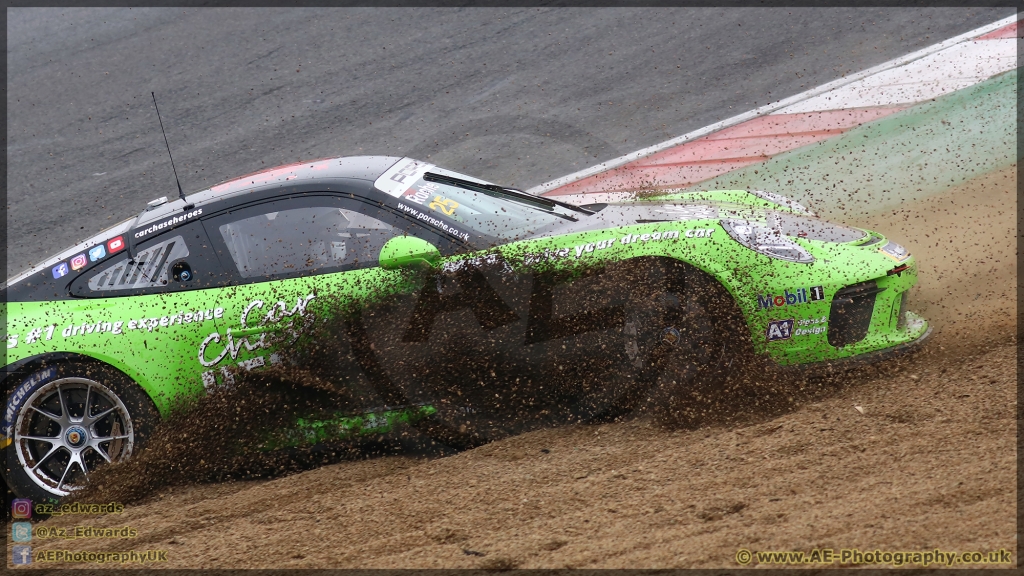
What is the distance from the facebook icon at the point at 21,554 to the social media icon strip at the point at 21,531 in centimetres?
11

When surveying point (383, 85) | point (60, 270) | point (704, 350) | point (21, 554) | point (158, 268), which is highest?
point (383, 85)

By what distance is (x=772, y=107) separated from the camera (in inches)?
352

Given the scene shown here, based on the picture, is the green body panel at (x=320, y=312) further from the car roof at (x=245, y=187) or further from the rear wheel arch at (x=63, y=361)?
the car roof at (x=245, y=187)

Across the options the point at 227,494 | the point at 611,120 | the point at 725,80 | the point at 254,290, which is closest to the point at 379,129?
the point at 611,120

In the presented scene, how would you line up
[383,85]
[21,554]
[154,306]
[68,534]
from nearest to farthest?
1. [21,554]
2. [68,534]
3. [154,306]
4. [383,85]

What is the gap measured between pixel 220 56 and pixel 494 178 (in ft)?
13.8

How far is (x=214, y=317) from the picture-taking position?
16.0ft

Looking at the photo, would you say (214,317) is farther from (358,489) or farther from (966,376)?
(966,376)

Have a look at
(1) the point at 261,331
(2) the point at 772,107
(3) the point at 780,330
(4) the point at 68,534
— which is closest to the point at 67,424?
(4) the point at 68,534

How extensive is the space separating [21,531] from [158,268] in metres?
1.55

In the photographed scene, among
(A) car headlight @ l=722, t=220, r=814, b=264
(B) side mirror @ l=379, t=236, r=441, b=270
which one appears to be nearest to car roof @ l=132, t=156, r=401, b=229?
(B) side mirror @ l=379, t=236, r=441, b=270

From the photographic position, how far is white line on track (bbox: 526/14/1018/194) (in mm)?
8398

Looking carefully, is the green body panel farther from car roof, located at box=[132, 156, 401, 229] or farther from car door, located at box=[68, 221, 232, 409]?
car roof, located at box=[132, 156, 401, 229]

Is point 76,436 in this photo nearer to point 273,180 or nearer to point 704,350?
point 273,180
